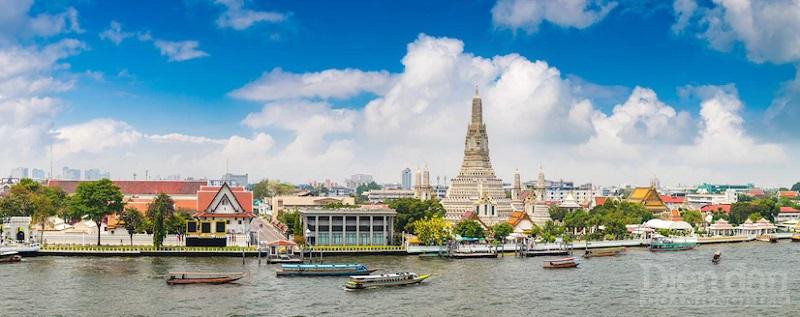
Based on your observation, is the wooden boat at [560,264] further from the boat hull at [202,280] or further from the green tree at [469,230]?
the boat hull at [202,280]

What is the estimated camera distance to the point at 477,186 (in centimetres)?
9744

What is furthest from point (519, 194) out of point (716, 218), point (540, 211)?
point (716, 218)

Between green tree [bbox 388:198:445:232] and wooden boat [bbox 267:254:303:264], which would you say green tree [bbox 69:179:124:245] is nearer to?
wooden boat [bbox 267:254:303:264]

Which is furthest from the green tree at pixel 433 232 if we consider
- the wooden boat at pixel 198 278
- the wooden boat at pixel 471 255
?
the wooden boat at pixel 198 278

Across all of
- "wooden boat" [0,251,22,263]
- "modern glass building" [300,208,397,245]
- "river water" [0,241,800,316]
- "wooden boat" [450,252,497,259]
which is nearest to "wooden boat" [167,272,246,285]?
"river water" [0,241,800,316]

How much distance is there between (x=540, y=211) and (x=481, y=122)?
1237 centimetres

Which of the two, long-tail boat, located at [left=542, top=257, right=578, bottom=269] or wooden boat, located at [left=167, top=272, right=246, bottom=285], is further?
long-tail boat, located at [left=542, top=257, right=578, bottom=269]

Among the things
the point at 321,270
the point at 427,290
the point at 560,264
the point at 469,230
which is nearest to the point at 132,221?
the point at 321,270

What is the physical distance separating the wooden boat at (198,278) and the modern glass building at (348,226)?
19.1 m

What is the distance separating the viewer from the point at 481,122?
101562mm

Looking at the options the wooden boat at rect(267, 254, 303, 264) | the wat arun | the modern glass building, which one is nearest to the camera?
the wooden boat at rect(267, 254, 303, 264)

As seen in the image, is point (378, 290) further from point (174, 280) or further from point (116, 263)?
point (116, 263)

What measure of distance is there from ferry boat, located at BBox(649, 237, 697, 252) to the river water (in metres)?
10.9

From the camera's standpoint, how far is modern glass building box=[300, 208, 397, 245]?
6650 cm
